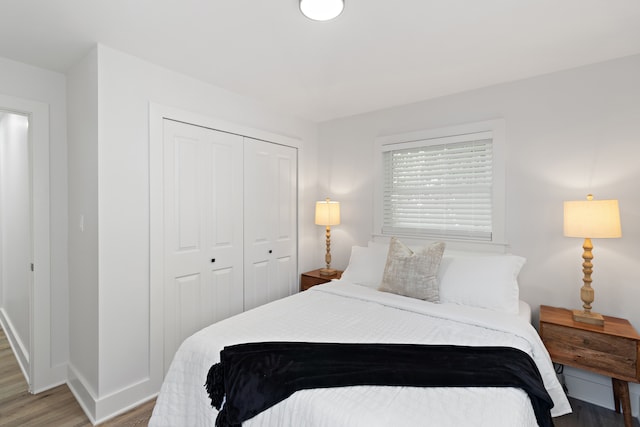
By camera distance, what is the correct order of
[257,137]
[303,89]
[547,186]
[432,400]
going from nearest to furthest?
[432,400] < [547,186] < [303,89] < [257,137]

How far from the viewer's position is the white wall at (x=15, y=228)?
2773 mm

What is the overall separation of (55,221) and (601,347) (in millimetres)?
3979

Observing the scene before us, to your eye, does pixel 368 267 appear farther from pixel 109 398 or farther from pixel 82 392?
pixel 82 392

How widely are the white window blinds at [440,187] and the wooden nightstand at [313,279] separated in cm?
79

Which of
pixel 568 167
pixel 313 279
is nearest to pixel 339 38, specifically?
pixel 568 167

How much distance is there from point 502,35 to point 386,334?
1956mm

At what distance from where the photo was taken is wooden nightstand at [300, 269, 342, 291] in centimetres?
331

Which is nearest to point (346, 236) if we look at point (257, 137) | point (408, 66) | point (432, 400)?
point (257, 137)

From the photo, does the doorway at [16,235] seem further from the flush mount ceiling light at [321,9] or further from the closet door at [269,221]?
the flush mount ceiling light at [321,9]

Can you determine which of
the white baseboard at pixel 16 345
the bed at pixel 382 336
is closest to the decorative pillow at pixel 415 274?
the bed at pixel 382 336

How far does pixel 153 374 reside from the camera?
2299 mm

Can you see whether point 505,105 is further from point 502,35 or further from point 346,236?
point 346,236

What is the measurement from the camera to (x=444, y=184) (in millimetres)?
2926

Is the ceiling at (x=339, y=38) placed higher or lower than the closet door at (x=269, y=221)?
higher
